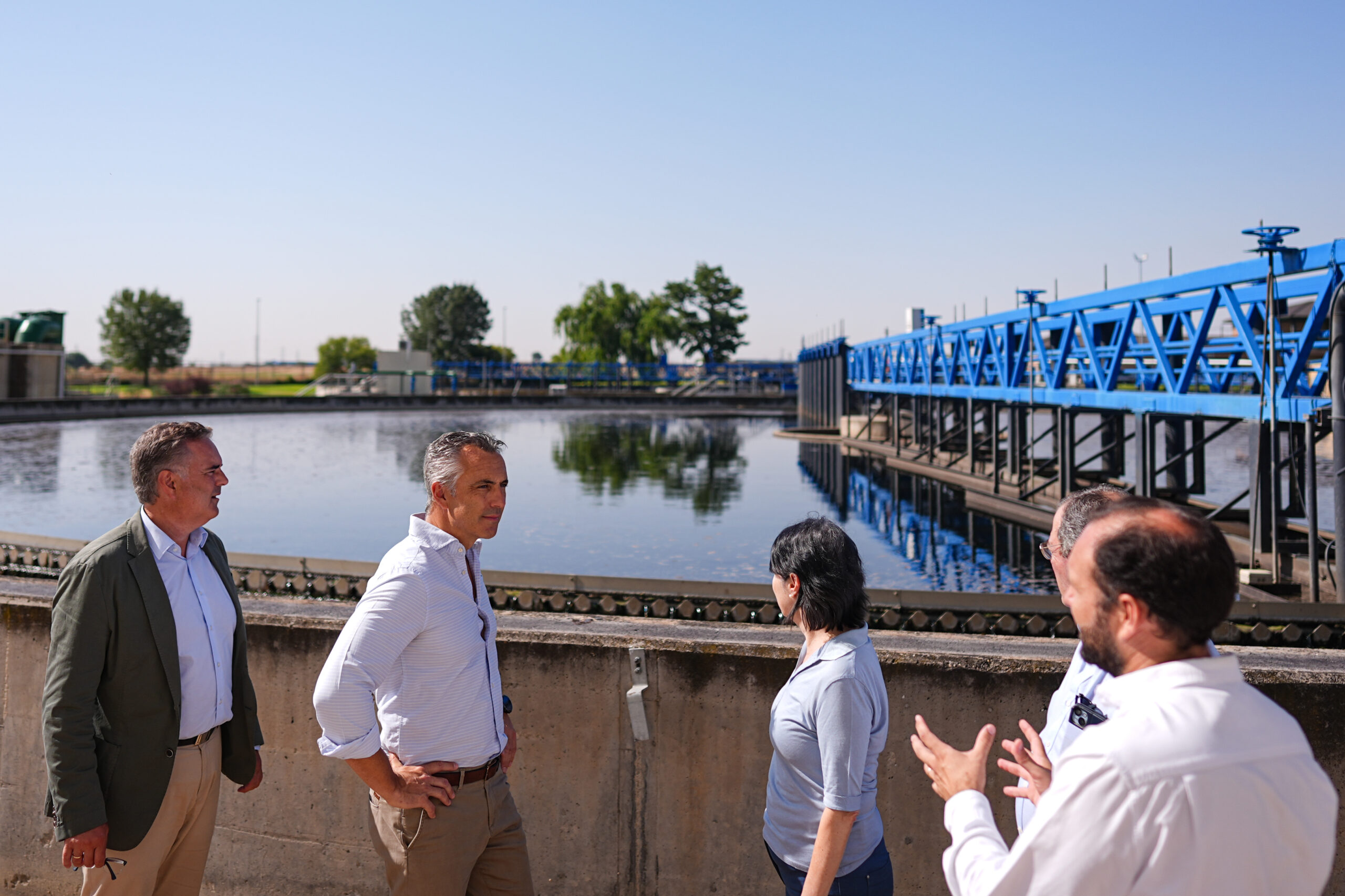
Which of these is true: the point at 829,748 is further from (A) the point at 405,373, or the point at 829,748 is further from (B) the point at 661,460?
(A) the point at 405,373

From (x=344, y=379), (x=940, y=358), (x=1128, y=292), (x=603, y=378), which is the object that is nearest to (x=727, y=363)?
(x=603, y=378)

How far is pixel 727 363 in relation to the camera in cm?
9312

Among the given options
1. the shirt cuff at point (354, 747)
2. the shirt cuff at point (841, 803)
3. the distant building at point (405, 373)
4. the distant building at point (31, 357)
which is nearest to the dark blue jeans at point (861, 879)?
the shirt cuff at point (841, 803)

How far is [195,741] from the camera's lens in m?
2.74

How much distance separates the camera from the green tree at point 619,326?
315ft

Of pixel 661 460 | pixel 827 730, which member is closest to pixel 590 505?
pixel 661 460

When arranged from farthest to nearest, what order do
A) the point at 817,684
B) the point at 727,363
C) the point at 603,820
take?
the point at 727,363
the point at 603,820
the point at 817,684

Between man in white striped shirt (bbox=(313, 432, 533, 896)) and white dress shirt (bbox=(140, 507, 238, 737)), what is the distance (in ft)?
1.79

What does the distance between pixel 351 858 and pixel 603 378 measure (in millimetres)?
84792

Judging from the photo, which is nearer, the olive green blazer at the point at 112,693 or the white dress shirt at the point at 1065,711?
the white dress shirt at the point at 1065,711

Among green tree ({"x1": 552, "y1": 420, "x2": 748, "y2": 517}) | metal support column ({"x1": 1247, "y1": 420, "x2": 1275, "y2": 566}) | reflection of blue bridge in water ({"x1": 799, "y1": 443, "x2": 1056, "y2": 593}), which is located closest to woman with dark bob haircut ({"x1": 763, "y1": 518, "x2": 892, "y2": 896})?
reflection of blue bridge in water ({"x1": 799, "y1": 443, "x2": 1056, "y2": 593})

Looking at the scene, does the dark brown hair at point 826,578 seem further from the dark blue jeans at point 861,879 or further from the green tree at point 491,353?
the green tree at point 491,353

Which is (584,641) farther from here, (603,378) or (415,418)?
(603,378)

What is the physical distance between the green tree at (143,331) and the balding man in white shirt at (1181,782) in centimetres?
9291
